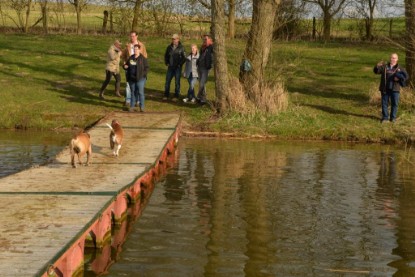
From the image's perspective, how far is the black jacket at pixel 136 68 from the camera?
936 inches

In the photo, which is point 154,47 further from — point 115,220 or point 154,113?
point 115,220

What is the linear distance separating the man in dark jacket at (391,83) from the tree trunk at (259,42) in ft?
10.3

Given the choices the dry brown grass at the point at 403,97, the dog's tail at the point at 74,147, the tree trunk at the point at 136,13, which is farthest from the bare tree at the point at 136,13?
the dog's tail at the point at 74,147

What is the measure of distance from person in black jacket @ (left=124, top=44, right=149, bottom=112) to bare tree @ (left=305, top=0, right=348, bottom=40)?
2463 centimetres

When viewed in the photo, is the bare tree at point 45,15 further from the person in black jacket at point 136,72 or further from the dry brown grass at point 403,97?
the dry brown grass at point 403,97

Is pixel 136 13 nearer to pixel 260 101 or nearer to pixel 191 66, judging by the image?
pixel 191 66

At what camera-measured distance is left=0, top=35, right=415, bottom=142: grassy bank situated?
23.3 meters

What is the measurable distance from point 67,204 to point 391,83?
14756 mm

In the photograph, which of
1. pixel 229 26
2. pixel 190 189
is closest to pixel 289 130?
pixel 190 189

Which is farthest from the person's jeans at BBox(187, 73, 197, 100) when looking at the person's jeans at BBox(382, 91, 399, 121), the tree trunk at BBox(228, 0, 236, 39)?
the tree trunk at BBox(228, 0, 236, 39)

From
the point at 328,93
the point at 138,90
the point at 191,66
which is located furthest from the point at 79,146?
the point at 328,93

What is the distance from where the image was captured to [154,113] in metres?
23.6

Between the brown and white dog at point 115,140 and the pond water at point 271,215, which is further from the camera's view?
the brown and white dog at point 115,140

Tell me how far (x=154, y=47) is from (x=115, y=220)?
2678 centimetres
